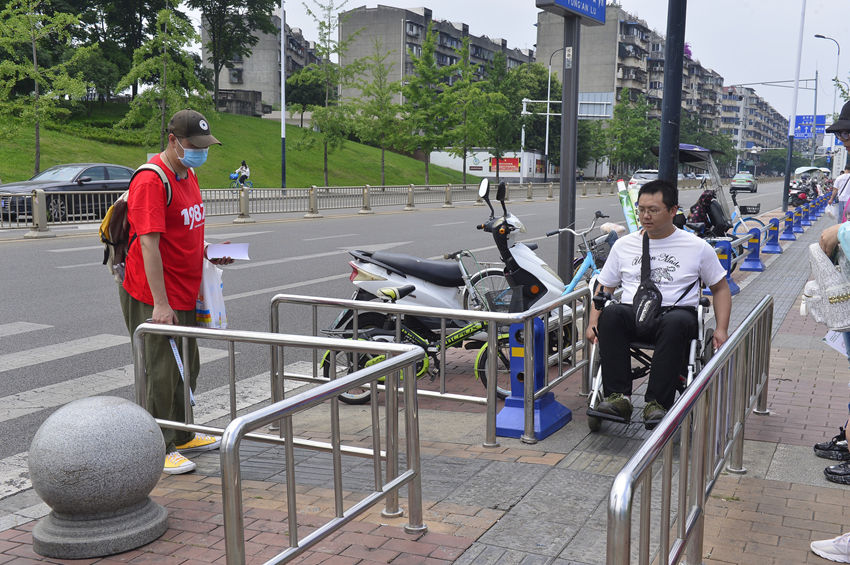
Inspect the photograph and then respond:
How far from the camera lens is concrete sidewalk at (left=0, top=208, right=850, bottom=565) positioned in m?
3.56

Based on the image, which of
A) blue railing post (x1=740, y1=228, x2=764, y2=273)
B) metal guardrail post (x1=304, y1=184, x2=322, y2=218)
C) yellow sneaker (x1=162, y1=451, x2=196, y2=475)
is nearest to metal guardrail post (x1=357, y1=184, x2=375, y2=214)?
metal guardrail post (x1=304, y1=184, x2=322, y2=218)

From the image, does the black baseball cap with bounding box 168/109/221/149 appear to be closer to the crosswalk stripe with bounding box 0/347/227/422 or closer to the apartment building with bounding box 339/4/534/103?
the crosswalk stripe with bounding box 0/347/227/422

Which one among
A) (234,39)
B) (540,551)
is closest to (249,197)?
(540,551)

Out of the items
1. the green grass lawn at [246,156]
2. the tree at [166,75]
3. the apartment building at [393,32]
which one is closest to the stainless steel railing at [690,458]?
the green grass lawn at [246,156]

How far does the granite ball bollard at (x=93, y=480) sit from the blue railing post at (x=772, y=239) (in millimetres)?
15687

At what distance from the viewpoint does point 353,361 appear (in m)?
5.08

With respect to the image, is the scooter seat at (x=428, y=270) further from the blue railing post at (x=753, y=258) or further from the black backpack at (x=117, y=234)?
the blue railing post at (x=753, y=258)

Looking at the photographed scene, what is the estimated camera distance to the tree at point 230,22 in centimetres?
7012

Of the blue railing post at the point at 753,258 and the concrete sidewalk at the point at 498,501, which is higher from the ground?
the blue railing post at the point at 753,258

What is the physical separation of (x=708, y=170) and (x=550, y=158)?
211 ft

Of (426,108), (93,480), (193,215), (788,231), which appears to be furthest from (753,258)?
(426,108)

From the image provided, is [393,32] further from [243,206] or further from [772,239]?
[772,239]

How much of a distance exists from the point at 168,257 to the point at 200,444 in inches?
48.3

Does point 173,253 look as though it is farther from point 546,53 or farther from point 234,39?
point 546,53
